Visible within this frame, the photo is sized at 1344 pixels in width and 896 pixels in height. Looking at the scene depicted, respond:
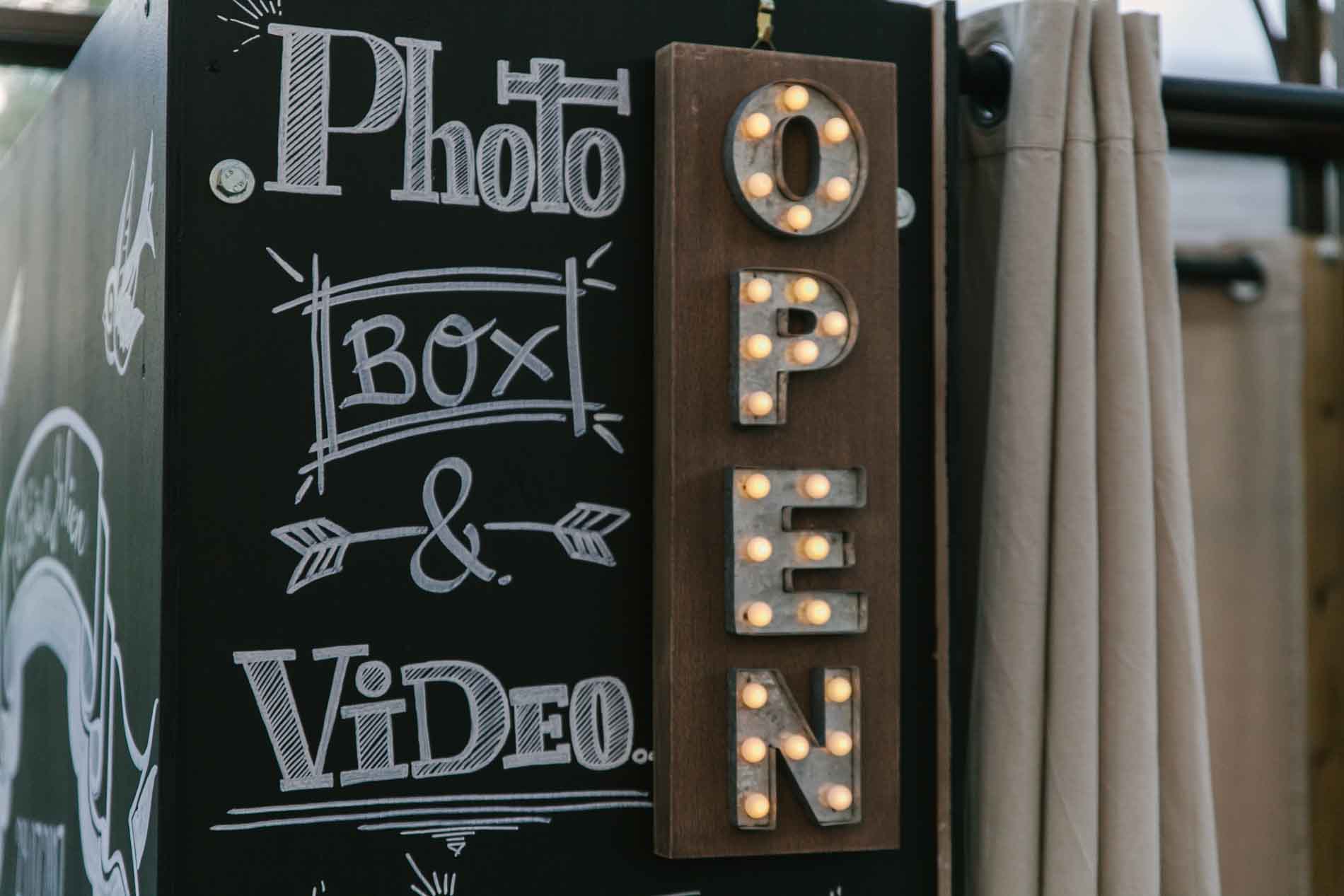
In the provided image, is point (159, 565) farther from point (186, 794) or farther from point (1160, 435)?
point (1160, 435)

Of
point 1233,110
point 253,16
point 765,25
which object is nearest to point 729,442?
point 765,25

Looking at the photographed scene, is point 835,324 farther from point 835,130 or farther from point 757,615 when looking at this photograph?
point 757,615

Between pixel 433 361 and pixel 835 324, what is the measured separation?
1.51 feet

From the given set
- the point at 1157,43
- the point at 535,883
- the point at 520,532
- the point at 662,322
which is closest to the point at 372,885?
the point at 535,883

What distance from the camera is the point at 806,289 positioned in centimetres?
184

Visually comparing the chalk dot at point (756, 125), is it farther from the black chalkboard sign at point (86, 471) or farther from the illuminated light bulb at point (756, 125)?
the black chalkboard sign at point (86, 471)

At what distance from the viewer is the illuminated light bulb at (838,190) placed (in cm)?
185

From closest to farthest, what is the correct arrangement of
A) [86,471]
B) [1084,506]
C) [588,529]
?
1. [588,529]
2. [1084,506]
3. [86,471]

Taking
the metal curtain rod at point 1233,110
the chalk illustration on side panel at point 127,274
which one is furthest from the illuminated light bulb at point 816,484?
the chalk illustration on side panel at point 127,274

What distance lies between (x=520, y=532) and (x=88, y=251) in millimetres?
793

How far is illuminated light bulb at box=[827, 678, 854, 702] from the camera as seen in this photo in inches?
71.7

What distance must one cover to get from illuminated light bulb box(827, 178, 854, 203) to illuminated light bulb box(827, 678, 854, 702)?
1.81ft

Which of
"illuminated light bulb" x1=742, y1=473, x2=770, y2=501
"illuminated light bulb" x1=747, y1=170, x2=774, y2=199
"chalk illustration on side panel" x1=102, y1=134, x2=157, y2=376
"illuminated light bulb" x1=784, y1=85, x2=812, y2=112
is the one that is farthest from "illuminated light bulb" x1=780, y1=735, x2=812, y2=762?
"chalk illustration on side panel" x1=102, y1=134, x2=157, y2=376

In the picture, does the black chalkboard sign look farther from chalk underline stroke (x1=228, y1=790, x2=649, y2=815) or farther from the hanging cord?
the hanging cord
